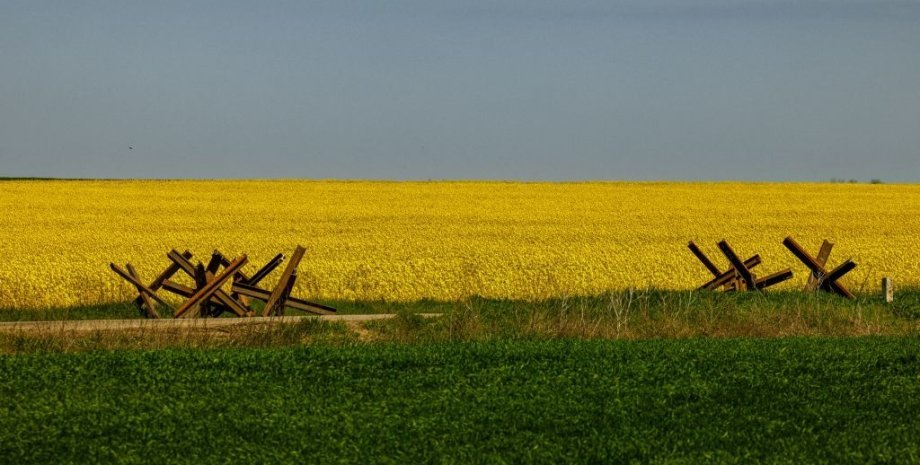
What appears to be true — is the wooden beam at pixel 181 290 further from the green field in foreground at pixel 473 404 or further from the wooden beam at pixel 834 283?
the wooden beam at pixel 834 283

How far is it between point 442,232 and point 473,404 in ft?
106

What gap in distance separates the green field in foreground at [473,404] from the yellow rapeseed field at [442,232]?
1158 cm

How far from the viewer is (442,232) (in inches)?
1732

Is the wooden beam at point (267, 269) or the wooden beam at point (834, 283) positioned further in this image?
the wooden beam at point (834, 283)

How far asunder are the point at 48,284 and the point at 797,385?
1804 cm

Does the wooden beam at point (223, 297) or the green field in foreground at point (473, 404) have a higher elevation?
the wooden beam at point (223, 297)

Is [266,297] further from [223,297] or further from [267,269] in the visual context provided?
[223,297]

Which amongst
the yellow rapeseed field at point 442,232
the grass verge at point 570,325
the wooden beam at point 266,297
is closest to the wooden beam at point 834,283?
the grass verge at point 570,325

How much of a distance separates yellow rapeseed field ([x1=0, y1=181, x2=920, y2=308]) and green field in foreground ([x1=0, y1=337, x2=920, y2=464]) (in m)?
11.6

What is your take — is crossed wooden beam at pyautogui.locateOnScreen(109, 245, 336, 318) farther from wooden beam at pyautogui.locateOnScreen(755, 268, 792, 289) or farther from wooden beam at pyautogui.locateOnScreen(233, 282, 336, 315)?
wooden beam at pyautogui.locateOnScreen(755, 268, 792, 289)

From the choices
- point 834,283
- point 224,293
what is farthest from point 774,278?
point 224,293

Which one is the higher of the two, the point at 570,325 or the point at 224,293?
the point at 224,293

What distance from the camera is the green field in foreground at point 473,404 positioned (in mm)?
10078

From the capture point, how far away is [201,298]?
19.3m
